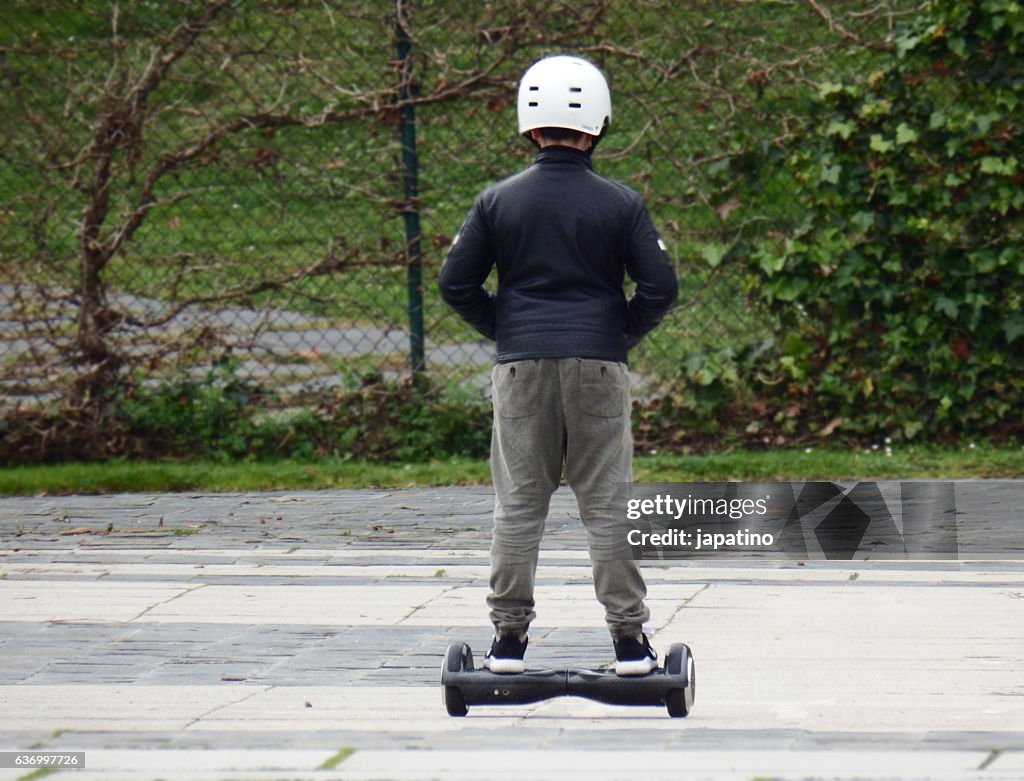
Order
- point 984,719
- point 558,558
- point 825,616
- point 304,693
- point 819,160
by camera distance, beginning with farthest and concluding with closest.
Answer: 1. point 819,160
2. point 558,558
3. point 825,616
4. point 304,693
5. point 984,719

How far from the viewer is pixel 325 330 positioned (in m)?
9.08

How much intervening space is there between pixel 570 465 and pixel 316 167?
4964 mm

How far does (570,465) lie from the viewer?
4484 mm

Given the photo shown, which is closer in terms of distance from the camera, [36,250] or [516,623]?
[516,623]

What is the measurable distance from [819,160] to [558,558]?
3053 millimetres

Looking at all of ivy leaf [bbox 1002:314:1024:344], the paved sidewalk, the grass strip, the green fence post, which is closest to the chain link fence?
the green fence post

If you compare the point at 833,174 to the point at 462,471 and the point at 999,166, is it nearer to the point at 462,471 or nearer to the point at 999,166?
the point at 999,166

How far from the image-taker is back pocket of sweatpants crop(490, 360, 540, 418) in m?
4.43

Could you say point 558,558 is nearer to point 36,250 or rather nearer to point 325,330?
point 325,330

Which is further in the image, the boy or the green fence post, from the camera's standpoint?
the green fence post

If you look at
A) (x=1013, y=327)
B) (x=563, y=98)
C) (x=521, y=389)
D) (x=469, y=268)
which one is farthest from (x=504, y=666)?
(x=1013, y=327)

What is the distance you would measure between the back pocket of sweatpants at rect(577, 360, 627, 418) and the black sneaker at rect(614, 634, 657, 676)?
62 centimetres

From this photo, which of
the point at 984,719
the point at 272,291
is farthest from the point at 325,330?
the point at 984,719
